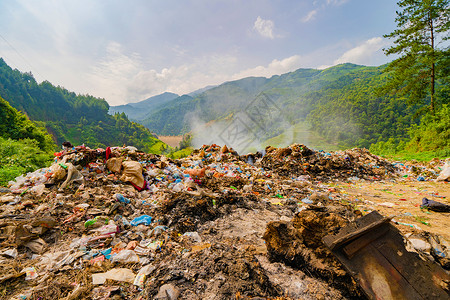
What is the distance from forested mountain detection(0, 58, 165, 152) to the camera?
5031 cm

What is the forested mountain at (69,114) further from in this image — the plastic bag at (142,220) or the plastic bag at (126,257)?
the plastic bag at (126,257)

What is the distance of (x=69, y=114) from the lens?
201 ft

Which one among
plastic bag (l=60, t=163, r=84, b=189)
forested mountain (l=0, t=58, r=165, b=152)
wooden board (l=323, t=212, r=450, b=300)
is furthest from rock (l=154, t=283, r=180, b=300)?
forested mountain (l=0, t=58, r=165, b=152)

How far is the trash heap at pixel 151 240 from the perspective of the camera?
1.64 meters

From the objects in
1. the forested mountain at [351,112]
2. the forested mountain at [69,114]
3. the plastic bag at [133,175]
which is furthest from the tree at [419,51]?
the forested mountain at [69,114]

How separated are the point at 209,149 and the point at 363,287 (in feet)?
31.3

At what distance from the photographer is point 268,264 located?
77.4 inches

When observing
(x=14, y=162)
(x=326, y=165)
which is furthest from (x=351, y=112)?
(x=14, y=162)

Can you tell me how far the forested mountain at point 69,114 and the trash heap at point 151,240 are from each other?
54.6 metres

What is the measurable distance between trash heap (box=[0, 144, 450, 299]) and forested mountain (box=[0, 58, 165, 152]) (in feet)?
179

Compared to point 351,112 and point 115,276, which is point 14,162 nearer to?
point 115,276

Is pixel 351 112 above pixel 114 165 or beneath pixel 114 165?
beneath

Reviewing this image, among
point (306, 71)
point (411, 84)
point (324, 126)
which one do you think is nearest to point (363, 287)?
point (411, 84)

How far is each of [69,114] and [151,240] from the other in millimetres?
80597
